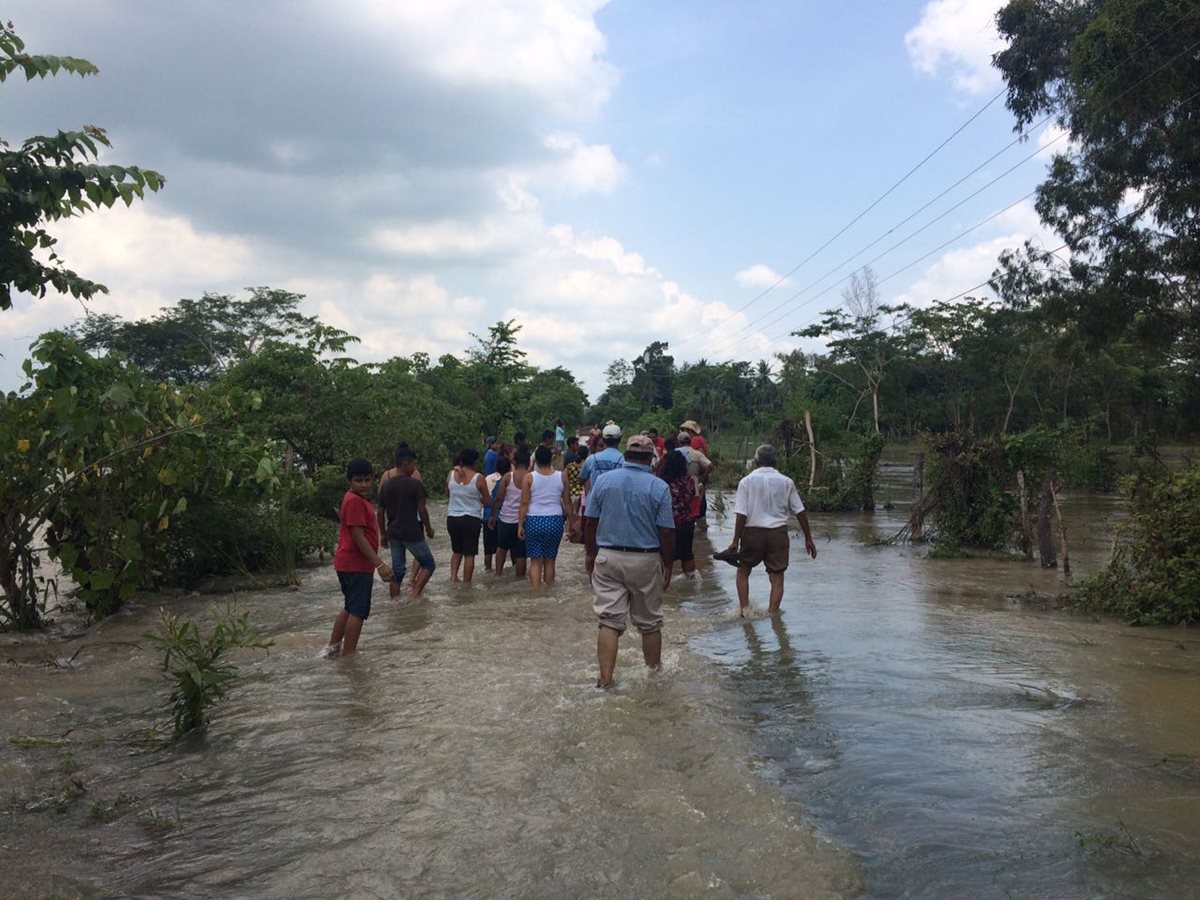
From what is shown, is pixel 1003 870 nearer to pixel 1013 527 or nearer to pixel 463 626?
pixel 463 626

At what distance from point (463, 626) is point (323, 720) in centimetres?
319

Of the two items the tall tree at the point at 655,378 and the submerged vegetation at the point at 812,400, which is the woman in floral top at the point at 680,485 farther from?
the tall tree at the point at 655,378

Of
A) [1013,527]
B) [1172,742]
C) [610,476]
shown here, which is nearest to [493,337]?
[1013,527]

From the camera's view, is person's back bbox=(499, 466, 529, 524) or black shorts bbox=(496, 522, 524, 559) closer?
person's back bbox=(499, 466, 529, 524)

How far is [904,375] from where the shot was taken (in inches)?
2130

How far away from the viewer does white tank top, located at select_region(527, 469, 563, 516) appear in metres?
11.0

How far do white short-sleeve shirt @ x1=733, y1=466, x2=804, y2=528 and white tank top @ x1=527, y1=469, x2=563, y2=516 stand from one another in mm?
2608

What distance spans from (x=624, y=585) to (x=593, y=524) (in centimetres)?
61

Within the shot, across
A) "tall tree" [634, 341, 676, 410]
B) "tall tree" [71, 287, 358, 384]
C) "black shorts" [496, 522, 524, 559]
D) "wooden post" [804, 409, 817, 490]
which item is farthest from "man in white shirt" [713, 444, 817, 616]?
"tall tree" [634, 341, 676, 410]

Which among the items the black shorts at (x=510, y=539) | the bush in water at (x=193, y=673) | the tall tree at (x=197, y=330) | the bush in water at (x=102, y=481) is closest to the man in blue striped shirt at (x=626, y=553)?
the bush in water at (x=193, y=673)

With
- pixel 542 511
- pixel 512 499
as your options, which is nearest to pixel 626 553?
pixel 542 511

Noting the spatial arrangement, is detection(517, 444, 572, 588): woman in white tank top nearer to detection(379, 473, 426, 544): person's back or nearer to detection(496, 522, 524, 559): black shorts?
detection(496, 522, 524, 559): black shorts

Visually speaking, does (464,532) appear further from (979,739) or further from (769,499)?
(979,739)

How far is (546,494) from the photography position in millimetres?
11016
